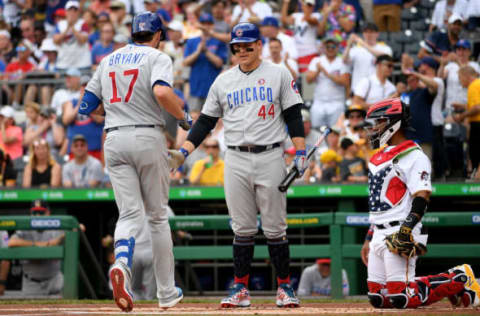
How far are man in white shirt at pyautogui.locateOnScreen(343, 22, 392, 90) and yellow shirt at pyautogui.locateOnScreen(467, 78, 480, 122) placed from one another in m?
2.23

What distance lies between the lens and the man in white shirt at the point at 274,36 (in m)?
13.9

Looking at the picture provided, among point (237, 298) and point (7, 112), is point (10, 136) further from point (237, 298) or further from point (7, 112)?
point (237, 298)

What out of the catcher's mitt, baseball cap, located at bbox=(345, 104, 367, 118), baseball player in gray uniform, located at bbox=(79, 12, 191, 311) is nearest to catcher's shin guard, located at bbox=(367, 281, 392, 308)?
the catcher's mitt

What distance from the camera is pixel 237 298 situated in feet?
23.6

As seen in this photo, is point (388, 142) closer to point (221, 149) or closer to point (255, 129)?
point (255, 129)

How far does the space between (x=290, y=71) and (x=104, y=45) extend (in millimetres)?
3639

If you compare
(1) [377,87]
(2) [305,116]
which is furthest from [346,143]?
(1) [377,87]

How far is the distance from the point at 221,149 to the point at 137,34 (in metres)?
6.47

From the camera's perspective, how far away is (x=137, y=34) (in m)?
6.71

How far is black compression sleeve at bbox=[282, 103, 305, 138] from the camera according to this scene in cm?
726

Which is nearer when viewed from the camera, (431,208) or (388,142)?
(388,142)

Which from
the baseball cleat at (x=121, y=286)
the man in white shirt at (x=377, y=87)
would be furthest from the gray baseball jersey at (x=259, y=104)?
the man in white shirt at (x=377, y=87)

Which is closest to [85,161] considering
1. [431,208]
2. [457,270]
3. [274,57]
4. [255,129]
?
[274,57]

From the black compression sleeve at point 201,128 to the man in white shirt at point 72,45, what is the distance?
8.47 m
